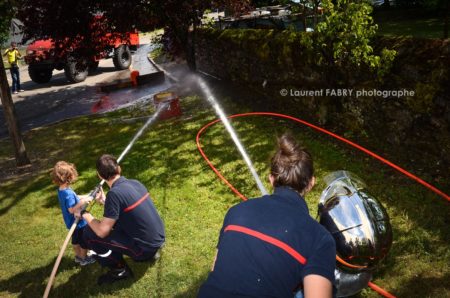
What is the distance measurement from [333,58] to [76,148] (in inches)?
246

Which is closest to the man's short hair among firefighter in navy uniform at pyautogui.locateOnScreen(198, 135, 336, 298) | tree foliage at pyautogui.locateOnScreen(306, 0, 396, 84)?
firefighter in navy uniform at pyautogui.locateOnScreen(198, 135, 336, 298)

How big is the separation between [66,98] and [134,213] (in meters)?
Result: 11.8

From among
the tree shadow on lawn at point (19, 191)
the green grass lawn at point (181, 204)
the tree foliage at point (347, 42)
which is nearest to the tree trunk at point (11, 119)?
the green grass lawn at point (181, 204)

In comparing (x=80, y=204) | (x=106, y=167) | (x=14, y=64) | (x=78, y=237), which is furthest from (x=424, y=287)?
(x=14, y=64)

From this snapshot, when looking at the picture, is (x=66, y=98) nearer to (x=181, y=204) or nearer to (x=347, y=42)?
(x=181, y=204)

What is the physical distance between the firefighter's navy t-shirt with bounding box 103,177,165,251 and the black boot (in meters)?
0.45

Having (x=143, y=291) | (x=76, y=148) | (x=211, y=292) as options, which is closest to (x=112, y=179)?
(x=143, y=291)

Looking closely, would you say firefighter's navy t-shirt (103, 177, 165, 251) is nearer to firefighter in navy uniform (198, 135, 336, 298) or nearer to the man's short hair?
the man's short hair

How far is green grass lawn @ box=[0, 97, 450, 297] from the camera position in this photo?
449 cm

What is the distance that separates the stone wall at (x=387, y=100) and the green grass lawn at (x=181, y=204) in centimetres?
39

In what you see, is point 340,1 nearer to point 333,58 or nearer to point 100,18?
point 333,58

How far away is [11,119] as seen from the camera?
817 cm

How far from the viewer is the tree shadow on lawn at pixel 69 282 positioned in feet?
15.2

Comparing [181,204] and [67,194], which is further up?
[67,194]
